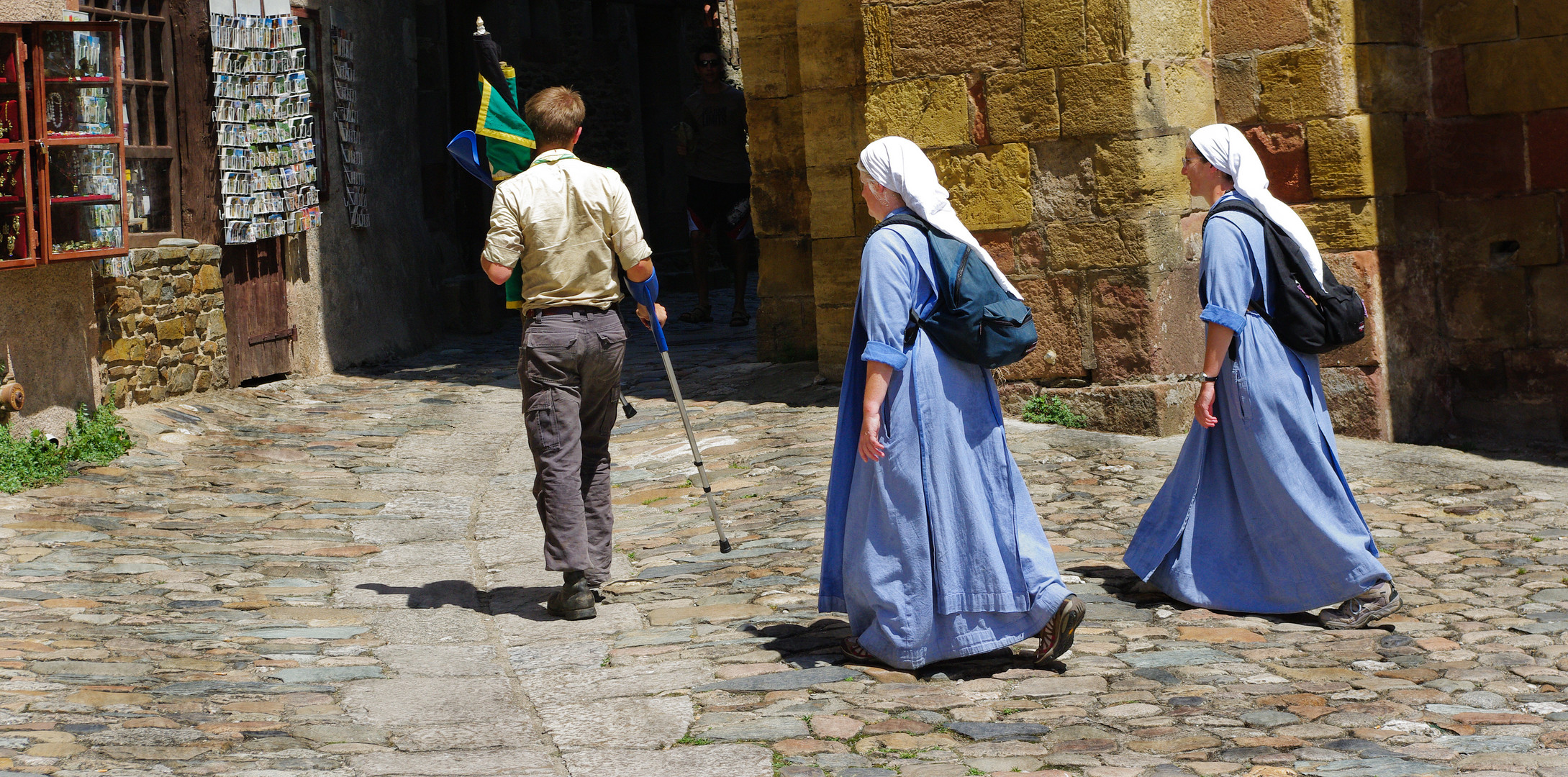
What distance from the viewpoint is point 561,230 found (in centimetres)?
514

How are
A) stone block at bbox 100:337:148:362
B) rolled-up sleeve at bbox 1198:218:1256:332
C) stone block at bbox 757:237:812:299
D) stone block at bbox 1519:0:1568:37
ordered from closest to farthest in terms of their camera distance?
1. rolled-up sleeve at bbox 1198:218:1256:332
2. stone block at bbox 1519:0:1568:37
3. stone block at bbox 100:337:148:362
4. stone block at bbox 757:237:812:299

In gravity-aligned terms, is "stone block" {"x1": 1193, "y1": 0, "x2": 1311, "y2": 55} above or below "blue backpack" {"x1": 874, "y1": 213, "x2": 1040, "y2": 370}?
above

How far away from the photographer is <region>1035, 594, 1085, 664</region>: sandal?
169 inches

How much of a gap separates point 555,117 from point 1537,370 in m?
5.71

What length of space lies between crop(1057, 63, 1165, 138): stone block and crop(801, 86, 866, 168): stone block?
173cm

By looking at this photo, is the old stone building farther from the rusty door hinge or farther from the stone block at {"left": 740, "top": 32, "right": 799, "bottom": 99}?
the rusty door hinge

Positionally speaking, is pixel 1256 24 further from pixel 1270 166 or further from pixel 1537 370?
pixel 1537 370

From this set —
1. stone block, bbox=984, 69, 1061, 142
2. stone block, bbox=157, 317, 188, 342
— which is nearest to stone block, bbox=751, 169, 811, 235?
stone block, bbox=984, 69, 1061, 142

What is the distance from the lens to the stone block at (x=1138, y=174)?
7582 mm

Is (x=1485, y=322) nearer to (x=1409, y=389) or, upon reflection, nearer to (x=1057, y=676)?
(x=1409, y=389)

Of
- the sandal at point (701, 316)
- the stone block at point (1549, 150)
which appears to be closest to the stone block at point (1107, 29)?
the stone block at point (1549, 150)

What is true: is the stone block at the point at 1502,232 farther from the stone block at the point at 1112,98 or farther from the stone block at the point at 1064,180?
the stone block at the point at 1064,180

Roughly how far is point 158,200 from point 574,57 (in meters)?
8.78

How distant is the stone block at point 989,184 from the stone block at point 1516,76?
250 cm
